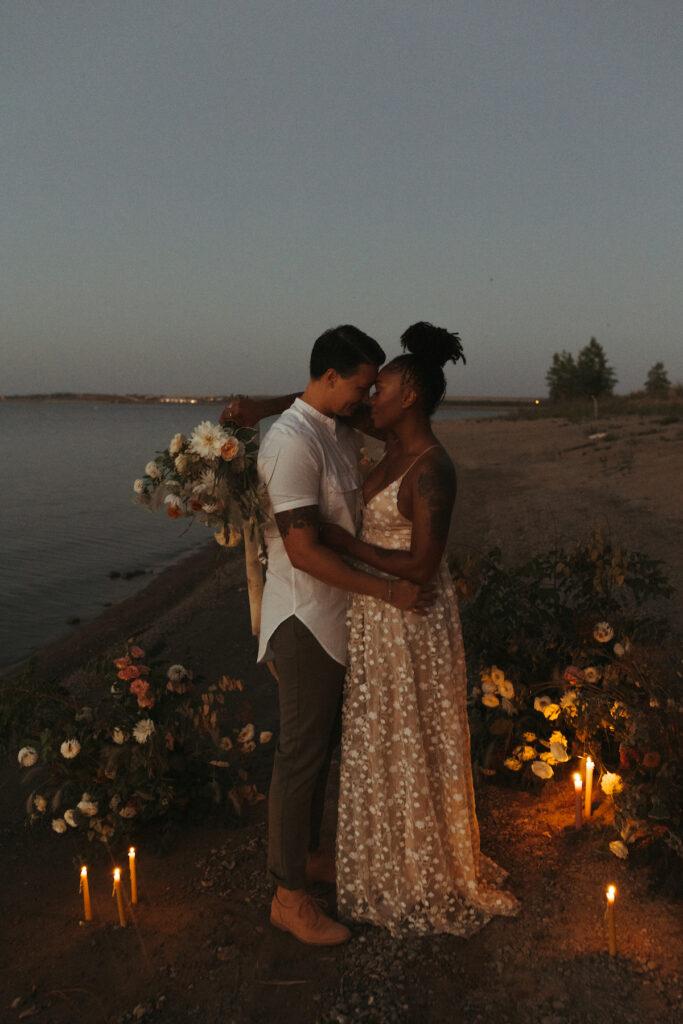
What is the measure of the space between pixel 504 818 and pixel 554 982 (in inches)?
45.9

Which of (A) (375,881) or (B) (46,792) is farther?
(B) (46,792)

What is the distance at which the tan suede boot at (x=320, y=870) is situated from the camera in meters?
3.61

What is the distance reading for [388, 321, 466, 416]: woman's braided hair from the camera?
9.74ft

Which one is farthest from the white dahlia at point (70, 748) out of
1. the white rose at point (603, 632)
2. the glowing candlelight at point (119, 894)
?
the white rose at point (603, 632)

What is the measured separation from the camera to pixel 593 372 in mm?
73500

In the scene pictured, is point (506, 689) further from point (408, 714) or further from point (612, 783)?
point (408, 714)

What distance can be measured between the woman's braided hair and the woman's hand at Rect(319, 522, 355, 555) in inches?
24.0

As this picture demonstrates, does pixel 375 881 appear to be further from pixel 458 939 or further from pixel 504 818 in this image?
pixel 504 818

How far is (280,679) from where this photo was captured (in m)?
3.12

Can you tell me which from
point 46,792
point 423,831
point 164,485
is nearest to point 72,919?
point 46,792

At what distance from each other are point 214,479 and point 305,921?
1889 millimetres

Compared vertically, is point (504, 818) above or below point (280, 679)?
below

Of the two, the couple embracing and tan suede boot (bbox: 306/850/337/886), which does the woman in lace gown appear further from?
tan suede boot (bbox: 306/850/337/886)

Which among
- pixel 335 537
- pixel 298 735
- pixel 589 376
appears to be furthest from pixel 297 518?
pixel 589 376
